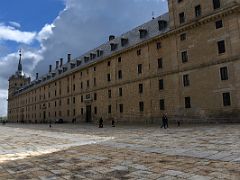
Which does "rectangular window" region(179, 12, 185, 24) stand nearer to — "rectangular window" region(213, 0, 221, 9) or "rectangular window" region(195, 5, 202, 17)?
"rectangular window" region(195, 5, 202, 17)

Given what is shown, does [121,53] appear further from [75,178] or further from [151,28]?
[75,178]

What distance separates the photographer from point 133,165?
7332 mm

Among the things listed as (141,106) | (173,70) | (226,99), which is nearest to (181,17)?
(173,70)

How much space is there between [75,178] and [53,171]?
3.88 ft

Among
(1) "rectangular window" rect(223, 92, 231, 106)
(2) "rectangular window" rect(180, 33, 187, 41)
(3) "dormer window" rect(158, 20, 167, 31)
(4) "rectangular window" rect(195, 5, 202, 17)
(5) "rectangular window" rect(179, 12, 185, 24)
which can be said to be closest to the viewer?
(1) "rectangular window" rect(223, 92, 231, 106)

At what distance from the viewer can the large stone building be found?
25.4 meters

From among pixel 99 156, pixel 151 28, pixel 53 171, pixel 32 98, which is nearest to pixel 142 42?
pixel 151 28

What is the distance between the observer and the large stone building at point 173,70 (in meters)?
25.4

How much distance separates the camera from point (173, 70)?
30953 millimetres

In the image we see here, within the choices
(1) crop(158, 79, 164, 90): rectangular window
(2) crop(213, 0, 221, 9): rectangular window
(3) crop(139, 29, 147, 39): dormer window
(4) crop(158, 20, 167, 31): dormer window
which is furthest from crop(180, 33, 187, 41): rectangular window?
(3) crop(139, 29, 147, 39): dormer window

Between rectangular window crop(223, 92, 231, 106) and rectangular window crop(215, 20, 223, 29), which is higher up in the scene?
rectangular window crop(215, 20, 223, 29)

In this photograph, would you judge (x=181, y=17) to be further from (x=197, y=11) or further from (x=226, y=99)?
(x=226, y=99)

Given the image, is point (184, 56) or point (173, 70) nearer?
point (184, 56)

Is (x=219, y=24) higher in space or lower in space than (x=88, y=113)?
higher
